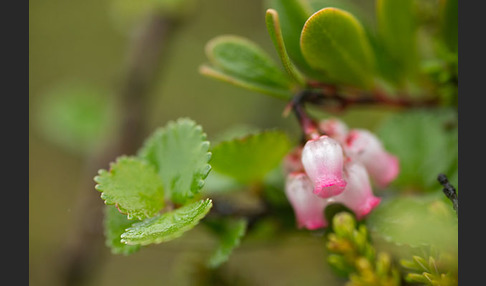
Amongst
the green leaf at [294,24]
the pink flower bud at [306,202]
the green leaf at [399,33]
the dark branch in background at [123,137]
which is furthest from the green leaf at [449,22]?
the dark branch in background at [123,137]

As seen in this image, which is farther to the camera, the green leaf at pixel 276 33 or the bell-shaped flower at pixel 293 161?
the bell-shaped flower at pixel 293 161

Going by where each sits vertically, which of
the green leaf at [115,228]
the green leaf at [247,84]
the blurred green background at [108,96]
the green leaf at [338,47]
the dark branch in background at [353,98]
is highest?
the green leaf at [338,47]

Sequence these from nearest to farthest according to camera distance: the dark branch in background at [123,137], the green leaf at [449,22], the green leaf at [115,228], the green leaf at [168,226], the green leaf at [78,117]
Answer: the green leaf at [168,226] < the green leaf at [115,228] < the green leaf at [449,22] < the dark branch in background at [123,137] < the green leaf at [78,117]

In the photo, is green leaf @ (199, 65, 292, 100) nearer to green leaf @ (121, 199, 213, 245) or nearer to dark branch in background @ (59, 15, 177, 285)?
green leaf @ (121, 199, 213, 245)

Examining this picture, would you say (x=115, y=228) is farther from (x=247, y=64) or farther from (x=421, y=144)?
(x=421, y=144)

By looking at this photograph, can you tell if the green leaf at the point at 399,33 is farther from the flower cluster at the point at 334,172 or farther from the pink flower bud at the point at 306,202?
the pink flower bud at the point at 306,202

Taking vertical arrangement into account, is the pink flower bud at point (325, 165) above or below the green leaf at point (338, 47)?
below

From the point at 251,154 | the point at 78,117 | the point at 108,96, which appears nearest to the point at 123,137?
the point at 78,117

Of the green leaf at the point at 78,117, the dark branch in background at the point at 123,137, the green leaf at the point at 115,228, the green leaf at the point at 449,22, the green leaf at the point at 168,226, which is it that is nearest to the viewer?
the green leaf at the point at 168,226
